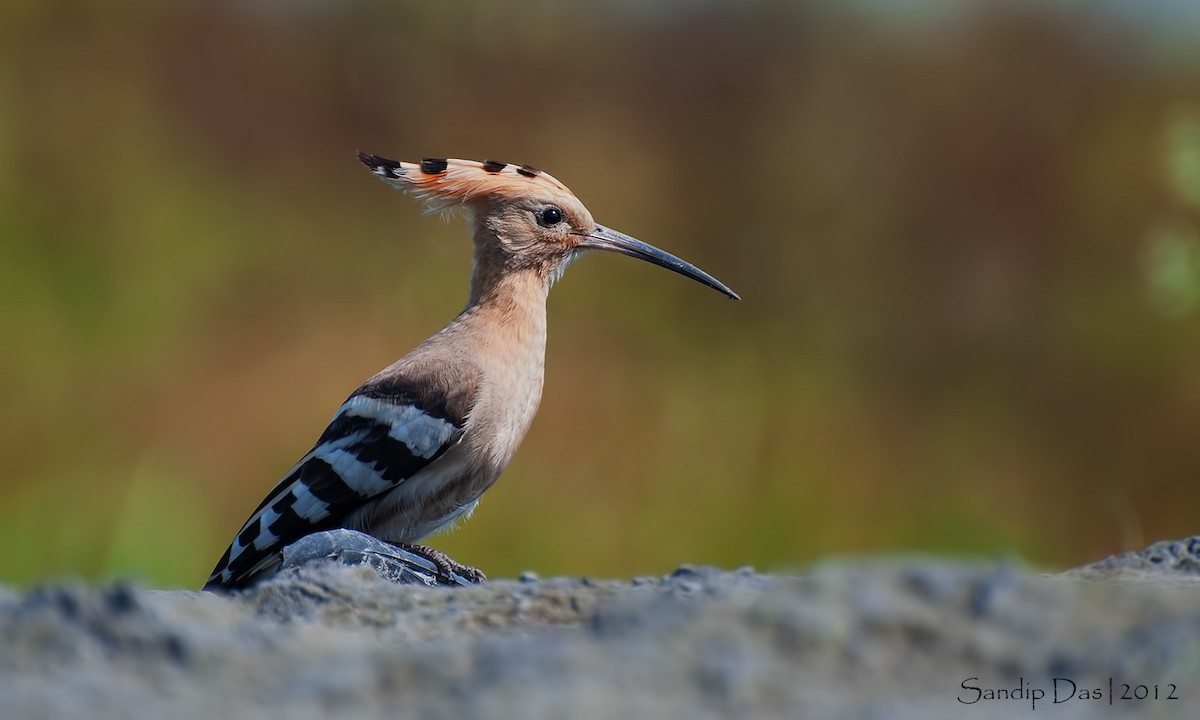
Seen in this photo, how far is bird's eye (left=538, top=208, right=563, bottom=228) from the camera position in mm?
3301

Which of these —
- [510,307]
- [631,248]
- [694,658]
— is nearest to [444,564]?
[510,307]

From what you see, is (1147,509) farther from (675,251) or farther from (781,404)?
(675,251)

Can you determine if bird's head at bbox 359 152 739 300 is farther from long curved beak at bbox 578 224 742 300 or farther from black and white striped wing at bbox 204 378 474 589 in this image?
black and white striped wing at bbox 204 378 474 589

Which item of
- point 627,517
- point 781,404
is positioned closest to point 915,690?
point 627,517

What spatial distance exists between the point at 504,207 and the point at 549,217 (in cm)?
10

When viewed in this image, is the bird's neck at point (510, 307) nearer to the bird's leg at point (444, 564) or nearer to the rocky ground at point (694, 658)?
the bird's leg at point (444, 564)

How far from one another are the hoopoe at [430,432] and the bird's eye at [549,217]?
35 millimetres

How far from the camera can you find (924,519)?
472cm

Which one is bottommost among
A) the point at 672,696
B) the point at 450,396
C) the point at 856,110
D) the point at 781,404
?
the point at 672,696

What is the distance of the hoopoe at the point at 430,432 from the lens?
2.87 m

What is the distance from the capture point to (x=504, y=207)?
10.8ft

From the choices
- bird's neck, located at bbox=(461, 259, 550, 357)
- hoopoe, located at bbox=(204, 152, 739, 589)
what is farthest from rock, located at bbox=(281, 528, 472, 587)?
bird's neck, located at bbox=(461, 259, 550, 357)

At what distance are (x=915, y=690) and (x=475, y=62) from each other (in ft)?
16.3

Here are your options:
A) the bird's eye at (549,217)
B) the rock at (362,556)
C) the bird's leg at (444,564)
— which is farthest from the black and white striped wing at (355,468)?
the bird's eye at (549,217)
